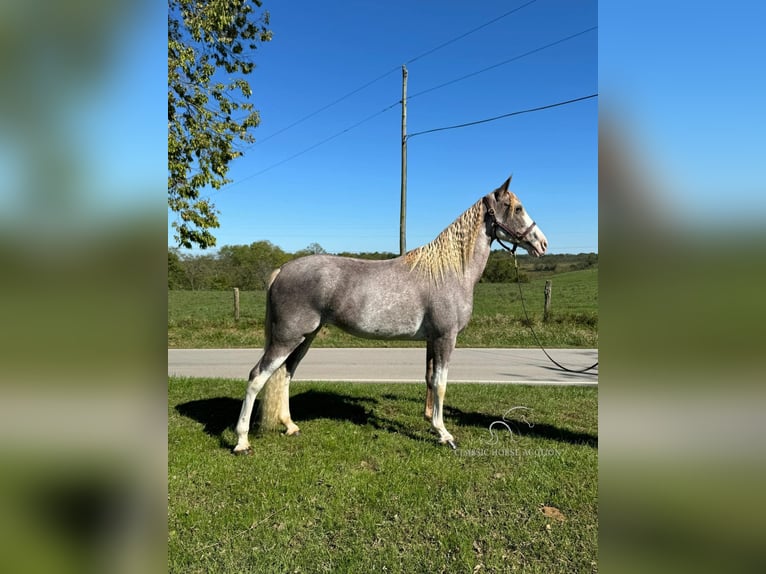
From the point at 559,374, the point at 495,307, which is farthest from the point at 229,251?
the point at 559,374

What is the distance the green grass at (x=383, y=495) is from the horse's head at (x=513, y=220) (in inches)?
78.5

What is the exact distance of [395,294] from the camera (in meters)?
3.84

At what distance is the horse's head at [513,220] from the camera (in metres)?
3.91

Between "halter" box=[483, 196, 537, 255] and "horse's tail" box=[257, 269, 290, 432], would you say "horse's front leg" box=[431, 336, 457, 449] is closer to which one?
"halter" box=[483, 196, 537, 255]

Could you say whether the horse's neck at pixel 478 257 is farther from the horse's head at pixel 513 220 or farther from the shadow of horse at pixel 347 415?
the shadow of horse at pixel 347 415

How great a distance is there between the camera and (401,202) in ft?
37.4

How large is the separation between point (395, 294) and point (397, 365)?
5025 millimetres

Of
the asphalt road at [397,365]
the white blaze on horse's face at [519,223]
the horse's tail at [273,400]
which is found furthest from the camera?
the asphalt road at [397,365]

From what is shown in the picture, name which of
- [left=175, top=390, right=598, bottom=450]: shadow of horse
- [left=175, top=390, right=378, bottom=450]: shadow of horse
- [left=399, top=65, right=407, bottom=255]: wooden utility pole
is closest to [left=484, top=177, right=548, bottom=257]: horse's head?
[left=175, top=390, right=598, bottom=450]: shadow of horse

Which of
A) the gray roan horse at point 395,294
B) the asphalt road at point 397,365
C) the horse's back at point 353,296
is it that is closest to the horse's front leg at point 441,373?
the gray roan horse at point 395,294

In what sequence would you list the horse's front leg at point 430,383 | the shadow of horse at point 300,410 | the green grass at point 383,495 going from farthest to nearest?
the shadow of horse at point 300,410 < the horse's front leg at point 430,383 < the green grass at point 383,495

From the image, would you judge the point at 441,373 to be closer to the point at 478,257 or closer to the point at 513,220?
the point at 478,257
